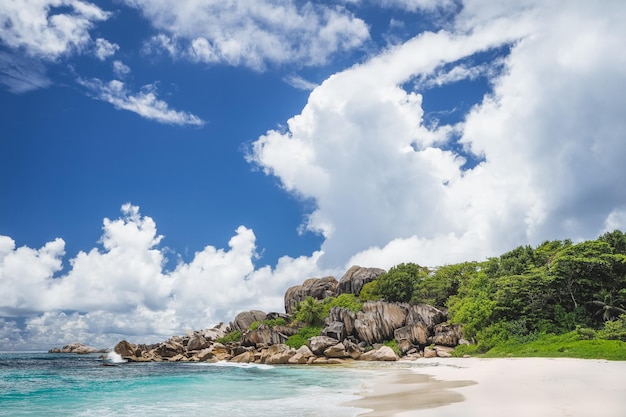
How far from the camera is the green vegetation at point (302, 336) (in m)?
63.1

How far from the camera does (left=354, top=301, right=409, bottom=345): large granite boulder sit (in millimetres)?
54344

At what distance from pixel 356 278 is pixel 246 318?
74.0 ft

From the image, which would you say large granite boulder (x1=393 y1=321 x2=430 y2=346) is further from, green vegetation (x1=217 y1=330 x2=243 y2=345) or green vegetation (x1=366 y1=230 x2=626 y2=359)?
green vegetation (x1=217 y1=330 x2=243 y2=345)

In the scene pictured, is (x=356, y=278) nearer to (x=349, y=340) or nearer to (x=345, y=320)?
(x=345, y=320)

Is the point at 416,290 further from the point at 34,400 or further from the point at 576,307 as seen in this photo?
the point at 34,400

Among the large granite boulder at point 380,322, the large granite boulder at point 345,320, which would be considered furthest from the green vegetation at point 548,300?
the large granite boulder at point 345,320

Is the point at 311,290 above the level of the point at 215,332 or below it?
above

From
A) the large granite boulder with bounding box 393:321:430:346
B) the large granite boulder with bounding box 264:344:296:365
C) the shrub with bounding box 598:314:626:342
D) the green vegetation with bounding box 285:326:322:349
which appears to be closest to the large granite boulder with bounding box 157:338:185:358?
the green vegetation with bounding box 285:326:322:349

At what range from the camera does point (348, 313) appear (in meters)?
57.2

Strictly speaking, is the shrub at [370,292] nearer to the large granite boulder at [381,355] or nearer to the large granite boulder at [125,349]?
the large granite boulder at [381,355]

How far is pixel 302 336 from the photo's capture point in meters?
64.8

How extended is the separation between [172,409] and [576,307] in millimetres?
35555

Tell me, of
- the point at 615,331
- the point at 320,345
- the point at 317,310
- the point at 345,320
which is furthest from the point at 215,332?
the point at 615,331

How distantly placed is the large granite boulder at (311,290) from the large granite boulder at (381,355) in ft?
117
